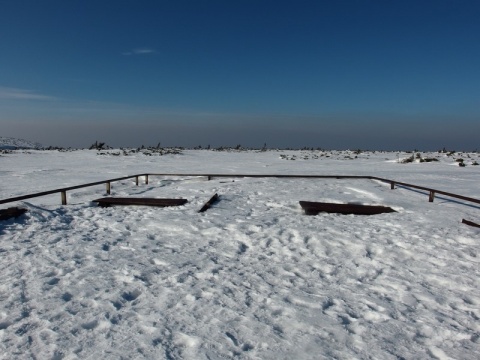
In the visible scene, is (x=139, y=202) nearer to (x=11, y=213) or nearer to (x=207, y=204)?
(x=207, y=204)

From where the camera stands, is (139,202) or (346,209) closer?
(346,209)

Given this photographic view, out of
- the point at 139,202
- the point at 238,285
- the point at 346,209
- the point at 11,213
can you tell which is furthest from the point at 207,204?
the point at 238,285

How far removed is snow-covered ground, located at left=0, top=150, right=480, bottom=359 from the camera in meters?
3.32

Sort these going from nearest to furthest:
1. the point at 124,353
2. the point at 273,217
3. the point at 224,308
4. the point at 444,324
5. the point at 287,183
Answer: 1. the point at 124,353
2. the point at 444,324
3. the point at 224,308
4. the point at 273,217
5. the point at 287,183

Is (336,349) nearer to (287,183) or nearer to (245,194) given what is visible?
(245,194)

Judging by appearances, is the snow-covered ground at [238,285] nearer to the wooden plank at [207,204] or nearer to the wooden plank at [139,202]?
the wooden plank at [207,204]

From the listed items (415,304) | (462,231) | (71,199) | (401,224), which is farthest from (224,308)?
(71,199)

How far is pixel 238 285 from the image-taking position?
14.9 ft

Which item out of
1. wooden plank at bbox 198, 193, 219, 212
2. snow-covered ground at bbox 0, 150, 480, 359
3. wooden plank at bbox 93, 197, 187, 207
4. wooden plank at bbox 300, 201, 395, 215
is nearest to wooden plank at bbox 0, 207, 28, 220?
snow-covered ground at bbox 0, 150, 480, 359

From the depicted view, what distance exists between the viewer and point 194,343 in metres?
3.31

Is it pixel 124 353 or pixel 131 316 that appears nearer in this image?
pixel 124 353

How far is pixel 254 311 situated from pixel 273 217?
4110 mm

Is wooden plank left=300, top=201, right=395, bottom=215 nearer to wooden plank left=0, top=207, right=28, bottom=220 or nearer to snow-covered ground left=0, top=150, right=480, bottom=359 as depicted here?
snow-covered ground left=0, top=150, right=480, bottom=359

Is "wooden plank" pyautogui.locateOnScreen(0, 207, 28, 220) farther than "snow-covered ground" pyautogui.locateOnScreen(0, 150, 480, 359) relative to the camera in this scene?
Yes
